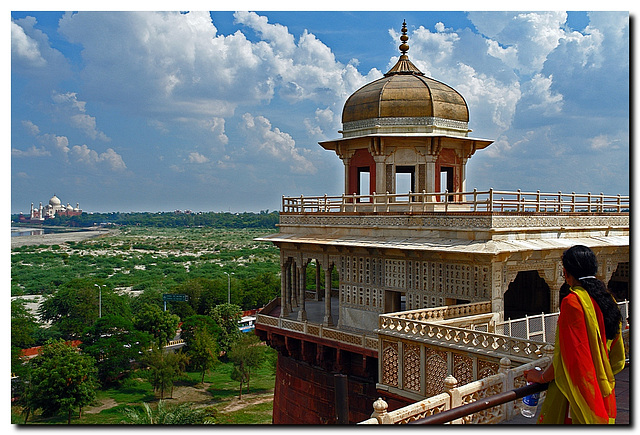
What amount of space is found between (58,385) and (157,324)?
37.4ft

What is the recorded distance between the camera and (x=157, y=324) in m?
42.5

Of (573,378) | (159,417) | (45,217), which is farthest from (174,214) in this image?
(573,378)

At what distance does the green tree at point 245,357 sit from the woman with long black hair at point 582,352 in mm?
35622

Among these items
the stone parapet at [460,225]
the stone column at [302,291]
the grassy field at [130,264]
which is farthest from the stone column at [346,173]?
the grassy field at [130,264]

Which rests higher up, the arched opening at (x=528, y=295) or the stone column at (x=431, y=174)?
the stone column at (x=431, y=174)

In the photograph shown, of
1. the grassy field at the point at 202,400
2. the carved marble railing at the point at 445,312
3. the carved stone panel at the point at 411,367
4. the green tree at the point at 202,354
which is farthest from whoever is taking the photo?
the green tree at the point at 202,354

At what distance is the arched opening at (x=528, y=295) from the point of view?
17333mm

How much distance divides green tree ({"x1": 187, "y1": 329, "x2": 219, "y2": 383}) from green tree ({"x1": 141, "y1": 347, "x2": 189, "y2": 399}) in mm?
1974

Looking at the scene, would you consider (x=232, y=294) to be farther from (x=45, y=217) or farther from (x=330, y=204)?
(x=45, y=217)

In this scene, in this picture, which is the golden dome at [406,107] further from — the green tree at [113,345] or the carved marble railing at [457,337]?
the green tree at [113,345]

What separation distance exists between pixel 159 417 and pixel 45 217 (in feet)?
336

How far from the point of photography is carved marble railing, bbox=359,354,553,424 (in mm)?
6411

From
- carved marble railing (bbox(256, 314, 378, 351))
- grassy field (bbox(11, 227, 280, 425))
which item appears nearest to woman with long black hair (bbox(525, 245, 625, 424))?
carved marble railing (bbox(256, 314, 378, 351))

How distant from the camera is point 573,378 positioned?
14.9ft
